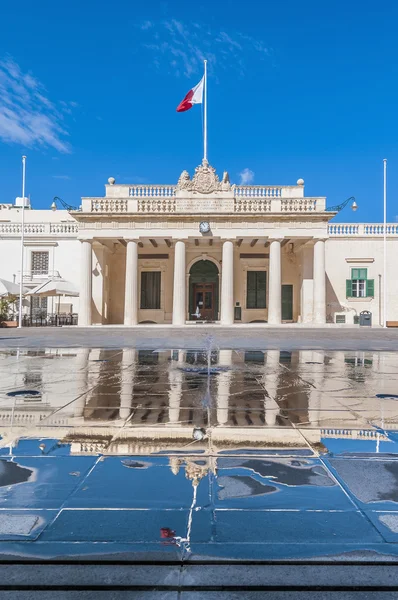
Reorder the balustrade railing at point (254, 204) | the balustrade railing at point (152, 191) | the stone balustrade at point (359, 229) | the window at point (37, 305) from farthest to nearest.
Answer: the window at point (37, 305)
the stone balustrade at point (359, 229)
the balustrade railing at point (152, 191)
the balustrade railing at point (254, 204)

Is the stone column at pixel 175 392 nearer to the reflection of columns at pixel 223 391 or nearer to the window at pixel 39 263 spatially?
the reflection of columns at pixel 223 391

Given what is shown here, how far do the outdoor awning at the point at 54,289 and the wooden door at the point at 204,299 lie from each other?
29.5 feet

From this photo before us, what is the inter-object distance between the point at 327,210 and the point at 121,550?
2771cm

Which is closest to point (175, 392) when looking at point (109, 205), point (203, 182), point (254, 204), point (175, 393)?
point (175, 393)

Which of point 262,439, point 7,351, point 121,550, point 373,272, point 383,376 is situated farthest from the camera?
point 373,272

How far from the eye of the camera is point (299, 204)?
2769 cm

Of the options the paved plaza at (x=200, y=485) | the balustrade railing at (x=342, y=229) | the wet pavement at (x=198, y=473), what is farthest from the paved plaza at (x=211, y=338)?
the paved plaza at (x=200, y=485)

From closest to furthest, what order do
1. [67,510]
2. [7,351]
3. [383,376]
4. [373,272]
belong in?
1. [67,510]
2. [383,376]
3. [7,351]
4. [373,272]

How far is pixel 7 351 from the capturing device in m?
11.9

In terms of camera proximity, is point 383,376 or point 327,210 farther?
point 327,210

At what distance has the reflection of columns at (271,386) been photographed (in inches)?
174

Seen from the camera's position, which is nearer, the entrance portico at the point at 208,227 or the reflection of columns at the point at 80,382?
the reflection of columns at the point at 80,382

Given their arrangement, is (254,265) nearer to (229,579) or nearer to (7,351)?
(7,351)

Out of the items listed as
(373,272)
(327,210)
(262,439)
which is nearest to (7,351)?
(262,439)
